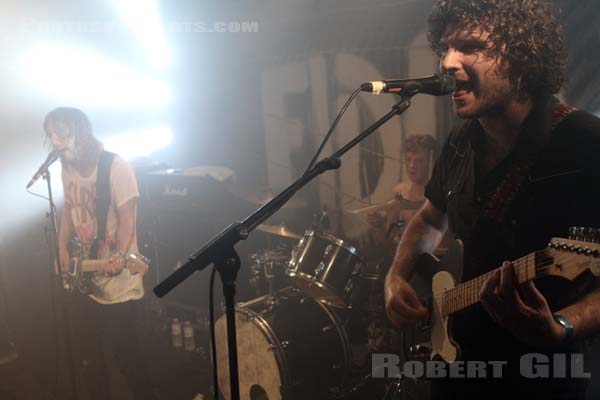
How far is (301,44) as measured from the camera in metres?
4.73

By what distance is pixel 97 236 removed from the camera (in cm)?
461

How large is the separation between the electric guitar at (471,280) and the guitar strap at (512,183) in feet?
0.76

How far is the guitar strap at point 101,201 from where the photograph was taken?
4602 millimetres

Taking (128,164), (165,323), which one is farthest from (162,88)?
(165,323)

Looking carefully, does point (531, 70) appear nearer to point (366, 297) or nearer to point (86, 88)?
point (366, 297)

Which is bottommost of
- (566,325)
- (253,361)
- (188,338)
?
(188,338)

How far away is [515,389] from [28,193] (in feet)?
14.3

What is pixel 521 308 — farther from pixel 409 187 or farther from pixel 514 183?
pixel 409 187

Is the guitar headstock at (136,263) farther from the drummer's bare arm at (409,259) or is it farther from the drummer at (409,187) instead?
the drummer's bare arm at (409,259)

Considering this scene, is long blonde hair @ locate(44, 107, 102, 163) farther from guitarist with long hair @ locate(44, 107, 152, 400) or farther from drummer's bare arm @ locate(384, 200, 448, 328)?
drummer's bare arm @ locate(384, 200, 448, 328)

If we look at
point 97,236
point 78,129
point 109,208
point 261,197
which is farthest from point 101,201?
point 261,197

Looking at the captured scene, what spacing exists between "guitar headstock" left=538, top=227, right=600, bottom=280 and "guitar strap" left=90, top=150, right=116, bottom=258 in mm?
3750

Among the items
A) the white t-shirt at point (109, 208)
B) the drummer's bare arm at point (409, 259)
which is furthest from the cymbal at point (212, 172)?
the drummer's bare arm at point (409, 259)

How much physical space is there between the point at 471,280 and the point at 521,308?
375mm
